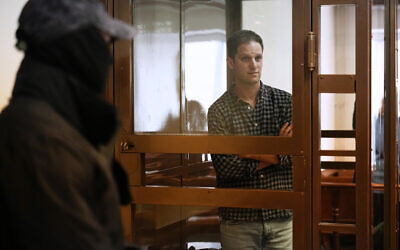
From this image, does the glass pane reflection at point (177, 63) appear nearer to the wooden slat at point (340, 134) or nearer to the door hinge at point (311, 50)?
the door hinge at point (311, 50)

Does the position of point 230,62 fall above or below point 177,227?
above

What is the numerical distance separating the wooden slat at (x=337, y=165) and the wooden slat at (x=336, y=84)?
12.3 inches

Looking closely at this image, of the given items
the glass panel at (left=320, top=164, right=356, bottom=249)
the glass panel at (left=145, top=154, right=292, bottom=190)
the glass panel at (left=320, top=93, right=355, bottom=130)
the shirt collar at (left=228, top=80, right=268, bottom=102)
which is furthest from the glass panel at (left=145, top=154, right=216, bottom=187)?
the glass panel at (left=320, top=93, right=355, bottom=130)

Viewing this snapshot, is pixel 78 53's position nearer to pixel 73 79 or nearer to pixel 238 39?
pixel 73 79

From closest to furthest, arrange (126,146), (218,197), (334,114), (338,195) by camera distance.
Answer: (218,197), (126,146), (338,195), (334,114)

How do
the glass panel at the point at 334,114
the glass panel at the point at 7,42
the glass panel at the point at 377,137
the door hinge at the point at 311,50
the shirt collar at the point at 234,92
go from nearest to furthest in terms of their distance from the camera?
the door hinge at the point at 311,50, the shirt collar at the point at 234,92, the glass panel at the point at 7,42, the glass panel at the point at 377,137, the glass panel at the point at 334,114

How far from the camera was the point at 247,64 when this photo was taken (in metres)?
2.77

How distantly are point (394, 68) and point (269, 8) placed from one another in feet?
1.98

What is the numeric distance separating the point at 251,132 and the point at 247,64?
300mm

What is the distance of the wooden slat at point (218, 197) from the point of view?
8.79 ft

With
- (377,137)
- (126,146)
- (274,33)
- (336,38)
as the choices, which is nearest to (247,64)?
(274,33)

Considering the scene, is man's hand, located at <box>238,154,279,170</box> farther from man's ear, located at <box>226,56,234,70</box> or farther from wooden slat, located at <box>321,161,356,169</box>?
man's ear, located at <box>226,56,234,70</box>

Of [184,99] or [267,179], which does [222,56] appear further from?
[267,179]

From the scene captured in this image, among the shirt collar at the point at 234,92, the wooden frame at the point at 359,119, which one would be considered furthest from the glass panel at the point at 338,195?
the shirt collar at the point at 234,92
